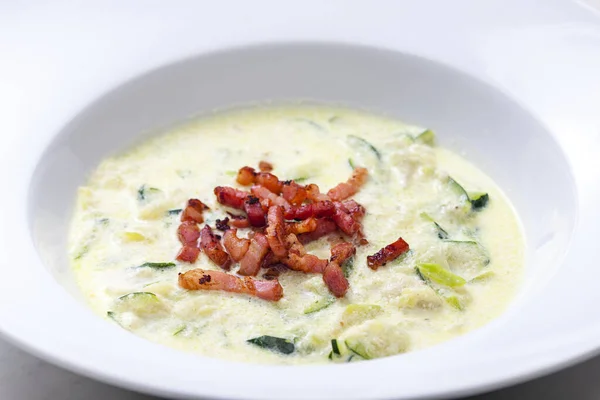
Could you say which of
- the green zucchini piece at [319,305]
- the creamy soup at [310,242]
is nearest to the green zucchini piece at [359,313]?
the creamy soup at [310,242]

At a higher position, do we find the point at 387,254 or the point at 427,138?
the point at 427,138

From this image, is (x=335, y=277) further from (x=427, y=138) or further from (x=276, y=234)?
(x=427, y=138)

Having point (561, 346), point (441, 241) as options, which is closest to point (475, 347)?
point (561, 346)

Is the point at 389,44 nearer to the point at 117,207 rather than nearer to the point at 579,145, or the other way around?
the point at 579,145

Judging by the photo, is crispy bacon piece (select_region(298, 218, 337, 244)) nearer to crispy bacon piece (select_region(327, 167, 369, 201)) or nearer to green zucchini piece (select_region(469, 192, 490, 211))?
crispy bacon piece (select_region(327, 167, 369, 201))

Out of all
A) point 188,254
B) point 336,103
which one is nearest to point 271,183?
point 188,254

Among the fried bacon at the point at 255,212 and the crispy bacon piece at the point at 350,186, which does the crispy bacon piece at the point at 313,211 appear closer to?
Answer: the fried bacon at the point at 255,212
